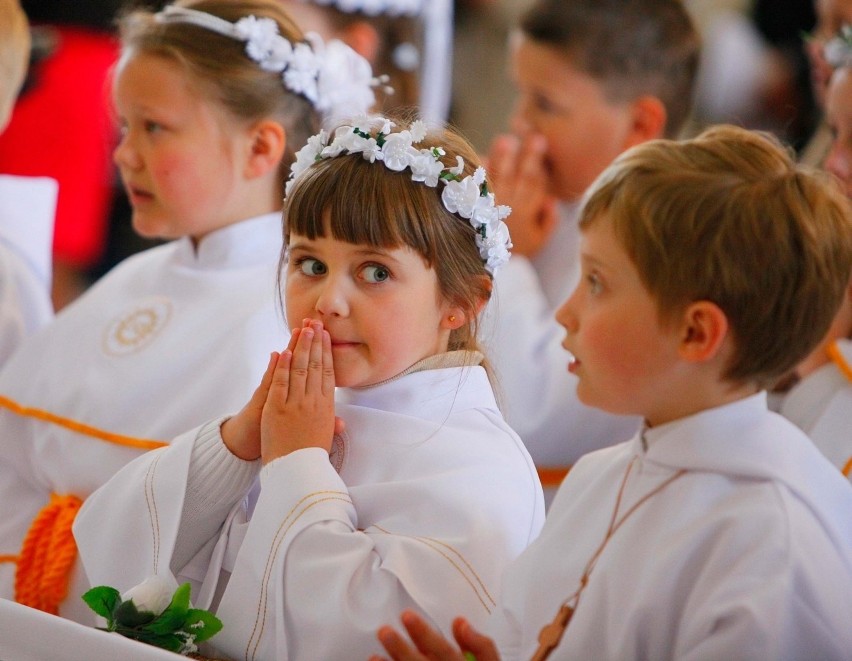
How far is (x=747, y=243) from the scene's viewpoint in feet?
3.94

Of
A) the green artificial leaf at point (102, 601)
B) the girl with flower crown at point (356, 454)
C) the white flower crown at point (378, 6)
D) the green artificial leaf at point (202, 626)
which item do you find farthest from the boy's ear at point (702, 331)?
the white flower crown at point (378, 6)

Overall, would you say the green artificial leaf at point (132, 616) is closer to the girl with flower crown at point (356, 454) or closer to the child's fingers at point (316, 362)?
the girl with flower crown at point (356, 454)

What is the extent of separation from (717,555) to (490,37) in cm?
391

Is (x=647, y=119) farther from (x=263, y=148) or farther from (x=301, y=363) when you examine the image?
(x=301, y=363)

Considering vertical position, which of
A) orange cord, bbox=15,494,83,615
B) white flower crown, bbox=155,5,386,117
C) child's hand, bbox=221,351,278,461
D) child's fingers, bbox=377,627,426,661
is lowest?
orange cord, bbox=15,494,83,615

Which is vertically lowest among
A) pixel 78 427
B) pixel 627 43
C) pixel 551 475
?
pixel 551 475

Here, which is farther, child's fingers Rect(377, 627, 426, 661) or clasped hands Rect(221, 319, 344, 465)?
clasped hands Rect(221, 319, 344, 465)

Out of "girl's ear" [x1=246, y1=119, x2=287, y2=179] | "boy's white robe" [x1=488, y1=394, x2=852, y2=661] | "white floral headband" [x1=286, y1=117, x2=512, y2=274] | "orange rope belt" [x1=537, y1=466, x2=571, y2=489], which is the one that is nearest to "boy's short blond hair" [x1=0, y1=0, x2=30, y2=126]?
"girl's ear" [x1=246, y1=119, x2=287, y2=179]

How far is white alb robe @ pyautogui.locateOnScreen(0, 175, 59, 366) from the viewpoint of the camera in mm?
2303

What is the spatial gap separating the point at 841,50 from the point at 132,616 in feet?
4.93

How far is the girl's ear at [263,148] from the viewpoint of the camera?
2023mm

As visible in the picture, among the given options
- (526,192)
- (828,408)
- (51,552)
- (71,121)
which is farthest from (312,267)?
(71,121)

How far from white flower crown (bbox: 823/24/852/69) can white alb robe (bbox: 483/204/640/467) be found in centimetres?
56

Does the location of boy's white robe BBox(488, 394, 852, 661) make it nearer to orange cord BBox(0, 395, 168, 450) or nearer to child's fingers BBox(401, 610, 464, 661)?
child's fingers BBox(401, 610, 464, 661)
